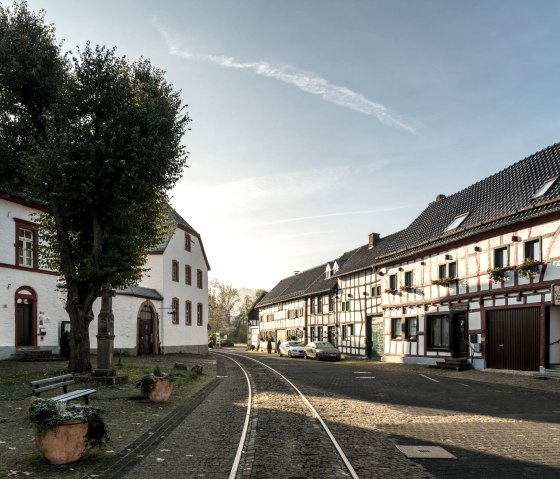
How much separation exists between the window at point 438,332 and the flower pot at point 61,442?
22.8 m

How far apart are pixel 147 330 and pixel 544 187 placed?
85.0 feet

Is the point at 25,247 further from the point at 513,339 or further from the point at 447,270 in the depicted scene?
the point at 513,339

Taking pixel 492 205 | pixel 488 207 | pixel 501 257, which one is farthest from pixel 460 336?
pixel 492 205

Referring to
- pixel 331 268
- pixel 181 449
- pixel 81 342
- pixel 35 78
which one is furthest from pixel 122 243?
pixel 331 268

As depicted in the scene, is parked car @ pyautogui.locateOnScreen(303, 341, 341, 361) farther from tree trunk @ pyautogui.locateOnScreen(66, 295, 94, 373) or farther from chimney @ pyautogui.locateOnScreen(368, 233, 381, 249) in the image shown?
tree trunk @ pyautogui.locateOnScreen(66, 295, 94, 373)

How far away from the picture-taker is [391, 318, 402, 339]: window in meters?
32.3

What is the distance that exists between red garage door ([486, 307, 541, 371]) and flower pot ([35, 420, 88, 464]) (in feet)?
60.8

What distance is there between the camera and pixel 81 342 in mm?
19125

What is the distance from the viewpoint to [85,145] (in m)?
17.4

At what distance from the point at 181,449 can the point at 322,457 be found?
224cm

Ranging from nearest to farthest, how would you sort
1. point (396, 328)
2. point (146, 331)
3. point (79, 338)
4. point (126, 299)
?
point (79, 338) → point (396, 328) → point (126, 299) → point (146, 331)

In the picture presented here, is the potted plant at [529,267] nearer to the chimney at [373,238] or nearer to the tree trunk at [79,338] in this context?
the tree trunk at [79,338]

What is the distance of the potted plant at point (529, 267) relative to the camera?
67.6 ft

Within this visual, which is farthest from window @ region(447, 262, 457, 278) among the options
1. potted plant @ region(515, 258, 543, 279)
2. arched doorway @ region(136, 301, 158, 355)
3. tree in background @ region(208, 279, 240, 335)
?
tree in background @ region(208, 279, 240, 335)
